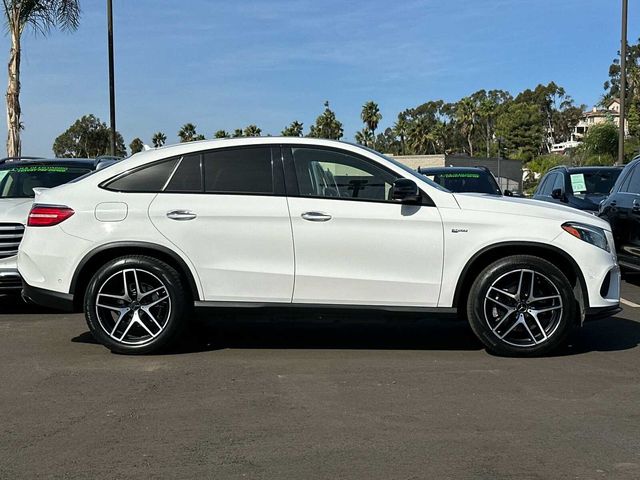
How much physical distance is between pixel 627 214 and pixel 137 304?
649 cm

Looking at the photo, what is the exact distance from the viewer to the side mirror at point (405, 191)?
547 cm

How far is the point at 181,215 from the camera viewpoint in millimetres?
5680

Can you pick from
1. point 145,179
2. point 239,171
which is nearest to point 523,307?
point 239,171

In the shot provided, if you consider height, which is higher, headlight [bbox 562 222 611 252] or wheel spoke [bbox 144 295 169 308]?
headlight [bbox 562 222 611 252]

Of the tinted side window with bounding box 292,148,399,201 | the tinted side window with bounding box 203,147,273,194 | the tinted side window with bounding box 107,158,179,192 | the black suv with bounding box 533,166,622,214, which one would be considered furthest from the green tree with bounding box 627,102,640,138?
the tinted side window with bounding box 107,158,179,192

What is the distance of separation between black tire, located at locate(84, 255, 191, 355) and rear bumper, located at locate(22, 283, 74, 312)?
0.54 ft

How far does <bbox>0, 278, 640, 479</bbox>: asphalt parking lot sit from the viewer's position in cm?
368

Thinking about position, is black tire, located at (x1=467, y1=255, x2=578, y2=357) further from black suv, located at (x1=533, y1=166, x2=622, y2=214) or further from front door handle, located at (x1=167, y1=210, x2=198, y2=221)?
black suv, located at (x1=533, y1=166, x2=622, y2=214)

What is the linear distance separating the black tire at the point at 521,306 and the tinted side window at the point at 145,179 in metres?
2.74

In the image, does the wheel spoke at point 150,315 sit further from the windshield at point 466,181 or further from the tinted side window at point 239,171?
the windshield at point 466,181

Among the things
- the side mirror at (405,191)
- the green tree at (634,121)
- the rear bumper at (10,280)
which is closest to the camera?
the side mirror at (405,191)

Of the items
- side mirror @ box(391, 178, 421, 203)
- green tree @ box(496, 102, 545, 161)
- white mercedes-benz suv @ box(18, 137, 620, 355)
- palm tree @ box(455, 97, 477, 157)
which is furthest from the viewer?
palm tree @ box(455, 97, 477, 157)

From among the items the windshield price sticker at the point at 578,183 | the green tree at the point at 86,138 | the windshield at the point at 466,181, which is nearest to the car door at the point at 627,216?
the windshield at the point at 466,181

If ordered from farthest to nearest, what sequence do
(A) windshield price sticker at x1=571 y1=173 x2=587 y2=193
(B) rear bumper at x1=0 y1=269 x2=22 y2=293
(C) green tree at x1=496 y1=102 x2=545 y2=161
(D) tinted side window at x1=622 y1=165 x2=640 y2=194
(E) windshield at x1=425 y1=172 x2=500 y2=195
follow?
(C) green tree at x1=496 y1=102 x2=545 y2=161 → (A) windshield price sticker at x1=571 y1=173 x2=587 y2=193 → (E) windshield at x1=425 y1=172 x2=500 y2=195 → (D) tinted side window at x1=622 y1=165 x2=640 y2=194 → (B) rear bumper at x1=0 y1=269 x2=22 y2=293
